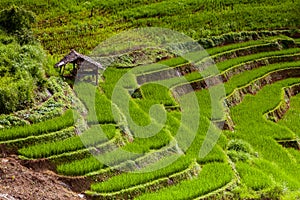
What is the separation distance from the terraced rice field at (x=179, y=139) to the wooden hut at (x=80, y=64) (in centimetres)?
67

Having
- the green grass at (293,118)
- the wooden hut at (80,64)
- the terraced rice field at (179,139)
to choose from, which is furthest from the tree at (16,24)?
the green grass at (293,118)

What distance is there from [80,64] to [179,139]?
4.63 metres

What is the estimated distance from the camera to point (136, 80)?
1981 cm

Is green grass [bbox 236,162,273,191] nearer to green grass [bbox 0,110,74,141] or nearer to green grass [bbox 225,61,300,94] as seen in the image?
green grass [bbox 0,110,74,141]

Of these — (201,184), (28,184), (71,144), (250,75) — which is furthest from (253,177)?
(250,75)

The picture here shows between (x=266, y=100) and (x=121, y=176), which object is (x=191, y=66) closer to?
(x=266, y=100)

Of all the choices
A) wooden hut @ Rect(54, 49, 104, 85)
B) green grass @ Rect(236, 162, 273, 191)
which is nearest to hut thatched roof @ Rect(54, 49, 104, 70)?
wooden hut @ Rect(54, 49, 104, 85)

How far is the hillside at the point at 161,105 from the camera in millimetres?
12336

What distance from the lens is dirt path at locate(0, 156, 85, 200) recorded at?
10555mm

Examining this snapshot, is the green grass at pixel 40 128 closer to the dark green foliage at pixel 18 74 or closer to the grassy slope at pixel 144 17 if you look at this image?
the dark green foliage at pixel 18 74

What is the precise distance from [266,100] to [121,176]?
11800mm

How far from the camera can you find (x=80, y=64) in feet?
57.1

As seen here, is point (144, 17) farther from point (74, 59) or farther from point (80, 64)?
point (74, 59)

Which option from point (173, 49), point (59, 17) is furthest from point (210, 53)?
point (59, 17)
